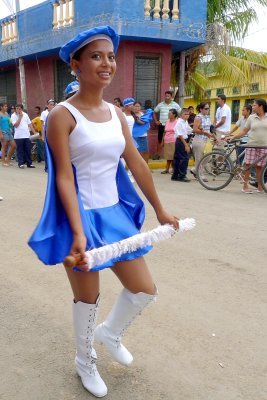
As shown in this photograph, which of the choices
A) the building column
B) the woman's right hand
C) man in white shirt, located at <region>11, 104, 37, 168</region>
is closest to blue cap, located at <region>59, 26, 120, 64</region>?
the woman's right hand

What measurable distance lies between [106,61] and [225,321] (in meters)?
1.93

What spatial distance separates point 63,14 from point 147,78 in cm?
303

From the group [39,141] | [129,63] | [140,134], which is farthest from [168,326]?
[39,141]

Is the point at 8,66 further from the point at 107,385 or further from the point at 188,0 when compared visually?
the point at 107,385

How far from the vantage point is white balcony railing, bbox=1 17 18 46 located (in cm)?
1393

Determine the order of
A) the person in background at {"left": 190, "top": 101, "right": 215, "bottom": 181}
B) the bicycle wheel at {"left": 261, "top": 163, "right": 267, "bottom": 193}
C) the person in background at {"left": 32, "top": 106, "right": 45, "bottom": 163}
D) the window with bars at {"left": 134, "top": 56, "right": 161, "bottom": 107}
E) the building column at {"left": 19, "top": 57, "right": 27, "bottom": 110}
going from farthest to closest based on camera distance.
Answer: the building column at {"left": 19, "top": 57, "right": 27, "bottom": 110} < the person in background at {"left": 32, "top": 106, "right": 45, "bottom": 163} < the window with bars at {"left": 134, "top": 56, "right": 161, "bottom": 107} < the person in background at {"left": 190, "top": 101, "right": 215, "bottom": 181} < the bicycle wheel at {"left": 261, "top": 163, "right": 267, "bottom": 193}

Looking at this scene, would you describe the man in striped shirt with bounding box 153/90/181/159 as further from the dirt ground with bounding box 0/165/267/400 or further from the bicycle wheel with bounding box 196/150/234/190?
the dirt ground with bounding box 0/165/267/400

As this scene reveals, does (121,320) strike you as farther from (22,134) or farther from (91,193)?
(22,134)

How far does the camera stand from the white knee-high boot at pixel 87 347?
2.07 metres

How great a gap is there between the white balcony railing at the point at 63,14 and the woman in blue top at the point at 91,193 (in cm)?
1045

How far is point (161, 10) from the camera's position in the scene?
35.6 feet

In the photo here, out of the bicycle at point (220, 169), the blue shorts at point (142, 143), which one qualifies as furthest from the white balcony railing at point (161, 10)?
the bicycle at point (220, 169)

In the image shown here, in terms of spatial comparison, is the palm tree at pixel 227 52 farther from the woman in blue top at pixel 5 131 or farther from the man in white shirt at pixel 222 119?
the woman in blue top at pixel 5 131

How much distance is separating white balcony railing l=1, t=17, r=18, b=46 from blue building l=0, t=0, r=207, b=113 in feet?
0.41
